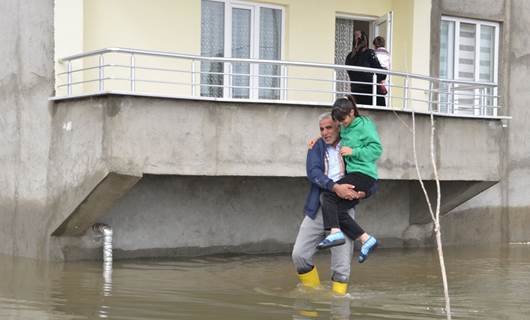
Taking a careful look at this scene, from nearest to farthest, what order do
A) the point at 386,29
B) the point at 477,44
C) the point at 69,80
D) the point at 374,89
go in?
the point at 69,80 < the point at 374,89 < the point at 386,29 < the point at 477,44

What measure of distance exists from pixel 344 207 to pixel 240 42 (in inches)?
256

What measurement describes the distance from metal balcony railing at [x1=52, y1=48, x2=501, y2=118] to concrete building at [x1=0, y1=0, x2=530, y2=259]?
0.04m

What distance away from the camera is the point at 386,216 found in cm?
1609

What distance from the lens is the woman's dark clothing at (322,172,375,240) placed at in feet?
29.6

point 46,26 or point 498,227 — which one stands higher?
point 46,26

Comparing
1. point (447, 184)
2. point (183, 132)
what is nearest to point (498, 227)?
point (447, 184)

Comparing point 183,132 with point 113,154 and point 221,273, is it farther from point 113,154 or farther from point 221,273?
point 221,273

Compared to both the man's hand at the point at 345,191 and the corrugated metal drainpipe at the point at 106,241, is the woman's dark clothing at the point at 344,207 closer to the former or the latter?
the man's hand at the point at 345,191

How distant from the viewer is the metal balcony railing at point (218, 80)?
12.2 m

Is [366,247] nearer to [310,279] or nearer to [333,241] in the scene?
[333,241]

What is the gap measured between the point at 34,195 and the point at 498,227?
8.48 meters

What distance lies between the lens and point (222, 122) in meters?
12.2

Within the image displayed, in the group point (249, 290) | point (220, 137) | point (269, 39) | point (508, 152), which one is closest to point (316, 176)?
point (249, 290)

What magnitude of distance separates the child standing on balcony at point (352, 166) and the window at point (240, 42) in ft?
17.9
